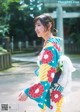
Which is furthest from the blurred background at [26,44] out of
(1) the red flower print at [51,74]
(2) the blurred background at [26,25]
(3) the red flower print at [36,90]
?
(1) the red flower print at [51,74]

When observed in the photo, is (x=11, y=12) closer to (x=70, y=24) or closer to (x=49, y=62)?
(x=70, y=24)

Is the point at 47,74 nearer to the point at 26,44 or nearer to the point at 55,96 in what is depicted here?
the point at 55,96

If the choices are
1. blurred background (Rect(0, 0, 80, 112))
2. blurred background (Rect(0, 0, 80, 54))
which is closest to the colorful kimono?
blurred background (Rect(0, 0, 80, 112))

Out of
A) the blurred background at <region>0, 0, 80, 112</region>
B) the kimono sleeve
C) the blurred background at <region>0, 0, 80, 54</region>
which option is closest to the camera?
the kimono sleeve

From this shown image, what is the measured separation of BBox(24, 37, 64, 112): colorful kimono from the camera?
106 inches

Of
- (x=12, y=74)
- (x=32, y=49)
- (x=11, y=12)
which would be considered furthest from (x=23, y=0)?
(x=12, y=74)

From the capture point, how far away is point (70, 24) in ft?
99.0

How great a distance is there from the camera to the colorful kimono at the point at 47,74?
269cm

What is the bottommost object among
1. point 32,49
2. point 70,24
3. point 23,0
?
point 32,49

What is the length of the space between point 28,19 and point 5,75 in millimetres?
23930

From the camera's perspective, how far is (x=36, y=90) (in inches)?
107

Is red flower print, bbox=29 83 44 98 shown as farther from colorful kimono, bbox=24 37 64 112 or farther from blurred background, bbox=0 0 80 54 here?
blurred background, bbox=0 0 80 54

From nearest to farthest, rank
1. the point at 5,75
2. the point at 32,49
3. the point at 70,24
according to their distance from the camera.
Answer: the point at 5,75 < the point at 70,24 < the point at 32,49

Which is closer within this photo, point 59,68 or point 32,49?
point 59,68
